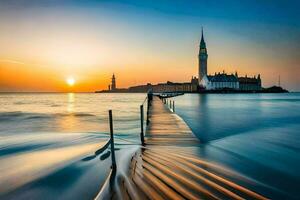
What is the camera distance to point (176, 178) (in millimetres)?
5285

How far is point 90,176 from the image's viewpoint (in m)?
7.28

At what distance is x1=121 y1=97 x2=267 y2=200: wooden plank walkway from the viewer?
176 inches

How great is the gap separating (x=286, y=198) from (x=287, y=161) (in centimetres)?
430

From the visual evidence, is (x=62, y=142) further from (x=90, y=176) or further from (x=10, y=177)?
(x=90, y=176)

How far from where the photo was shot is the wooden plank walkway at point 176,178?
4.48m

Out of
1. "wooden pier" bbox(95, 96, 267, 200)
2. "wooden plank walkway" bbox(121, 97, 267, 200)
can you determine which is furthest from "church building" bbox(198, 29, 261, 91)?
"wooden pier" bbox(95, 96, 267, 200)

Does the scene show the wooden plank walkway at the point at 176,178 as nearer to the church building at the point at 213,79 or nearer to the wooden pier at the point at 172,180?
the wooden pier at the point at 172,180

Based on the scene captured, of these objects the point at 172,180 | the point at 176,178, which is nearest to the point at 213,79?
the point at 176,178

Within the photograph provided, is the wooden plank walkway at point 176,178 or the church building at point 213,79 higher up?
the church building at point 213,79

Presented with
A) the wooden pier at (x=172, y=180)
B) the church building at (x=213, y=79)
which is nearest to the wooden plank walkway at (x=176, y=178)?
the wooden pier at (x=172, y=180)

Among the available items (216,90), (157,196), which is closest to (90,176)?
(157,196)

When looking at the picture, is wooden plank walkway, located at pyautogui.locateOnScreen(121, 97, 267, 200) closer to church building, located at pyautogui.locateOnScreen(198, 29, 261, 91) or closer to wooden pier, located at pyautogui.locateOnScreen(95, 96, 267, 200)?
wooden pier, located at pyautogui.locateOnScreen(95, 96, 267, 200)

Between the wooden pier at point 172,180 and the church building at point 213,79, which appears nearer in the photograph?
the wooden pier at point 172,180

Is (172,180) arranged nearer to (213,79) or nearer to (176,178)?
(176,178)
